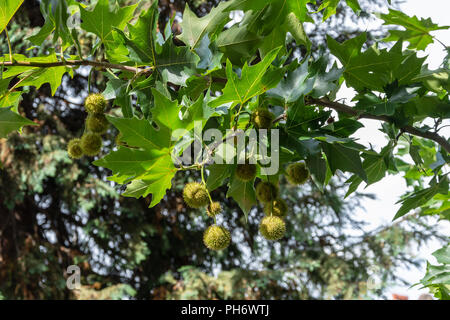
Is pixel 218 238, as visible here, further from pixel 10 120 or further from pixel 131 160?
pixel 10 120

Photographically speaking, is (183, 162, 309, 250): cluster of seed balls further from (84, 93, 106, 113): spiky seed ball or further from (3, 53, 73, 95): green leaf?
(3, 53, 73, 95): green leaf

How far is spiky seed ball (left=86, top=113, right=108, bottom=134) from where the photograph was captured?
972 millimetres

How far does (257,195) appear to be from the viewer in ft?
3.30

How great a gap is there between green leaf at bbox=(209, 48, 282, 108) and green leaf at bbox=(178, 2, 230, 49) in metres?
0.16

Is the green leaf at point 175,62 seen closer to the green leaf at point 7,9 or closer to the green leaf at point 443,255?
the green leaf at point 7,9

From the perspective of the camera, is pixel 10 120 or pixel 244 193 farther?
pixel 244 193

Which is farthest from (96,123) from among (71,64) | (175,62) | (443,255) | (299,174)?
(443,255)

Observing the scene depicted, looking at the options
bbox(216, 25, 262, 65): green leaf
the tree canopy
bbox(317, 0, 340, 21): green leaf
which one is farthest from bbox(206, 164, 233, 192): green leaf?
bbox(317, 0, 340, 21): green leaf

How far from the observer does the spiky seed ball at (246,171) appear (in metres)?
0.85

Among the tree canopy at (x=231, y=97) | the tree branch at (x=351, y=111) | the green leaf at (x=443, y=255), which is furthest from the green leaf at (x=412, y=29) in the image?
the green leaf at (x=443, y=255)

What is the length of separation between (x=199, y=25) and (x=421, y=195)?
2.45 ft

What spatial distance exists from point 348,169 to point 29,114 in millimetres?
4164

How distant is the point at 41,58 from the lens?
90 centimetres

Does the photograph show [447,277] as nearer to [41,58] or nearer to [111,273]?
[41,58]
